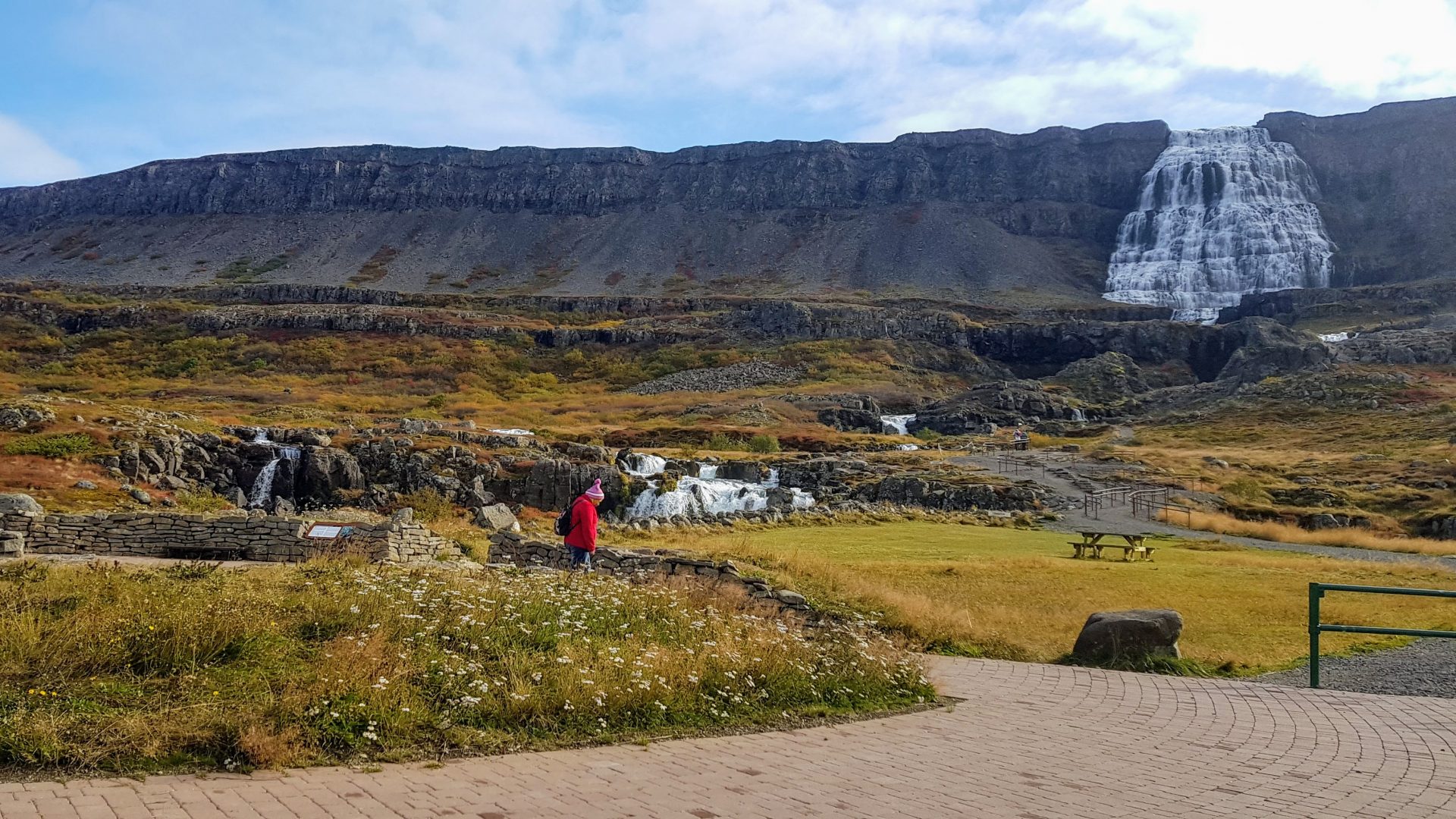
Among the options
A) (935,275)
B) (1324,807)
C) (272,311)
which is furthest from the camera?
(935,275)

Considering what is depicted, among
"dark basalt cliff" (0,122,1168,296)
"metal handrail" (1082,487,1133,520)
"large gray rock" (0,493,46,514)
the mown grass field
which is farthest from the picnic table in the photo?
"dark basalt cliff" (0,122,1168,296)

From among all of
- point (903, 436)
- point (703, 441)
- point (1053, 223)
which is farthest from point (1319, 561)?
point (1053, 223)

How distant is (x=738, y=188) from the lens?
17538cm

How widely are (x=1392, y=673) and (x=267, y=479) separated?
36.5 meters

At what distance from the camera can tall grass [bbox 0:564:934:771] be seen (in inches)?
259

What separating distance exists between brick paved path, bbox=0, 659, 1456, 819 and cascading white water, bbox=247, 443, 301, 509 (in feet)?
108

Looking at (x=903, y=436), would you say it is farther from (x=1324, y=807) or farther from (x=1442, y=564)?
(x=1324, y=807)

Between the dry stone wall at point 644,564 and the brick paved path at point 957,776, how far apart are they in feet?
13.8

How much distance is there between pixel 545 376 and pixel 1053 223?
98061mm

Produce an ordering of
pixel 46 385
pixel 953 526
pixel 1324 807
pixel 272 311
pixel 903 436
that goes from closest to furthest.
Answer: pixel 1324 807, pixel 953 526, pixel 903 436, pixel 46 385, pixel 272 311

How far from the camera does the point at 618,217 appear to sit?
553 feet

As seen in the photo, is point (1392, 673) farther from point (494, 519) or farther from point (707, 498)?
point (707, 498)

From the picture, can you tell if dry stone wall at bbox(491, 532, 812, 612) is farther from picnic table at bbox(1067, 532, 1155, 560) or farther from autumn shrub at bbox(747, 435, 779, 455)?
autumn shrub at bbox(747, 435, 779, 455)

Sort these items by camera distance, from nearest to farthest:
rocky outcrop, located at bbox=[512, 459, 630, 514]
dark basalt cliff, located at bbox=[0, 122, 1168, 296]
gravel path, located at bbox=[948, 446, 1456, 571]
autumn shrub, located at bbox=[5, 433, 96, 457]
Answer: gravel path, located at bbox=[948, 446, 1456, 571] < autumn shrub, located at bbox=[5, 433, 96, 457] < rocky outcrop, located at bbox=[512, 459, 630, 514] < dark basalt cliff, located at bbox=[0, 122, 1168, 296]
